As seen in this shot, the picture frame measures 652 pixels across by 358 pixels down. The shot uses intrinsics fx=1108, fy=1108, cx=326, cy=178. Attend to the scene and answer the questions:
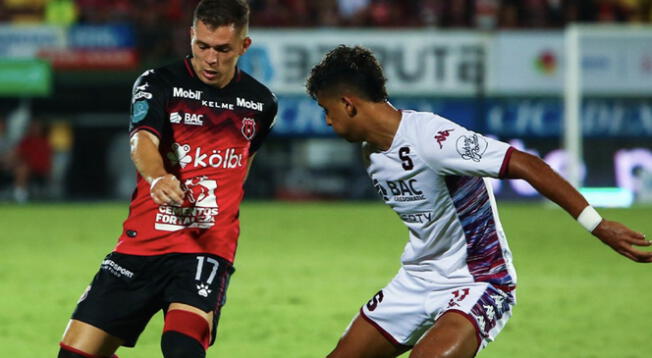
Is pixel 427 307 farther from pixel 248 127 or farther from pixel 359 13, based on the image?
Answer: pixel 359 13

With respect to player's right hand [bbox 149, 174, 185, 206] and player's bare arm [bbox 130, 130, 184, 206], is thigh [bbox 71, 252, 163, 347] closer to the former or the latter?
player's bare arm [bbox 130, 130, 184, 206]

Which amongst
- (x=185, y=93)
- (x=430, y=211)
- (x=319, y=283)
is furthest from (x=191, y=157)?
(x=319, y=283)

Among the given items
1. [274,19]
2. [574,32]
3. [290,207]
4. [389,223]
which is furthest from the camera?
[274,19]

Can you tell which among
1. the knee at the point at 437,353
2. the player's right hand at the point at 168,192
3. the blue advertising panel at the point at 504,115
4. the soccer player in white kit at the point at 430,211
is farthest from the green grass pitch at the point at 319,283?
the blue advertising panel at the point at 504,115

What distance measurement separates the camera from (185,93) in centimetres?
487

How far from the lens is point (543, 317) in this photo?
838 centimetres

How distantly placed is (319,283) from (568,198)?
6142 mm

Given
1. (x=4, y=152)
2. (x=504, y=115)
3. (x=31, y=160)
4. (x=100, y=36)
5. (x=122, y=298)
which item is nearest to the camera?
(x=122, y=298)

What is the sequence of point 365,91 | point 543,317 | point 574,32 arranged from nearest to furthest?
point 365,91, point 543,317, point 574,32

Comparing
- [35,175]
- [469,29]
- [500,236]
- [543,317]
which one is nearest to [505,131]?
[469,29]

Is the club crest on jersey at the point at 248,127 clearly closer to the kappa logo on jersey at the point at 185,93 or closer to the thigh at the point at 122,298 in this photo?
the kappa logo on jersey at the point at 185,93

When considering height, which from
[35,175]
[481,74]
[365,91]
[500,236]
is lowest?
[35,175]

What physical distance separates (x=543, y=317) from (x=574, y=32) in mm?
11286

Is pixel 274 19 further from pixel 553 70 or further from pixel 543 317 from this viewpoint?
pixel 543 317
